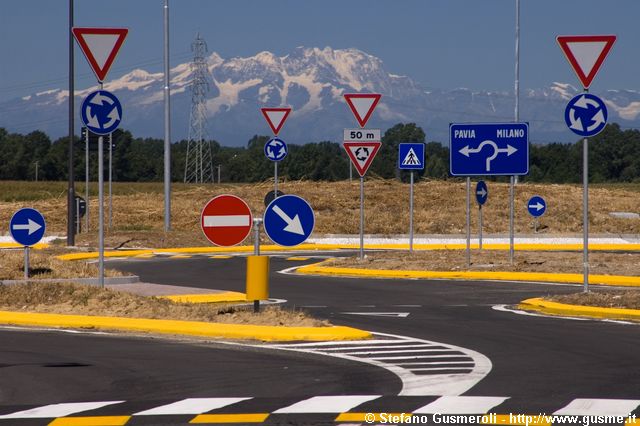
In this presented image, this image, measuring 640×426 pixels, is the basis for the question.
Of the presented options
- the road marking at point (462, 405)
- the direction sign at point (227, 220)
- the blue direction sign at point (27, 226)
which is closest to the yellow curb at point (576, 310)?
the direction sign at point (227, 220)

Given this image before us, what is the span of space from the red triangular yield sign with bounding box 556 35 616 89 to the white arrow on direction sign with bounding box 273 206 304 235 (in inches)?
217

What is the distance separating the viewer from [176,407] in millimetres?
10219

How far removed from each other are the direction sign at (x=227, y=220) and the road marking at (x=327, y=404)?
6.00 m

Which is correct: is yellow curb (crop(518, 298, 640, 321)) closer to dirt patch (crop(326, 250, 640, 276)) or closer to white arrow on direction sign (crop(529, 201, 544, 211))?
dirt patch (crop(326, 250, 640, 276))

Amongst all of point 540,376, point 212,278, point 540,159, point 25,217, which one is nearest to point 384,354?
point 540,376

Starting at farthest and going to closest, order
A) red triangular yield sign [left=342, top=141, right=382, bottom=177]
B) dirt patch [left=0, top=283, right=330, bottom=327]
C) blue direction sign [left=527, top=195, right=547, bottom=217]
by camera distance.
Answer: blue direction sign [left=527, top=195, right=547, bottom=217] < red triangular yield sign [left=342, top=141, right=382, bottom=177] < dirt patch [left=0, top=283, right=330, bottom=327]

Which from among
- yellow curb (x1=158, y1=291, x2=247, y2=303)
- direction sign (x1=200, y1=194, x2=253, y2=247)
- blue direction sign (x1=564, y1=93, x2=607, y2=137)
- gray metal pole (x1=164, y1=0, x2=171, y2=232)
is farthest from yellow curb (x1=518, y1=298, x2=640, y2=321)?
gray metal pole (x1=164, y1=0, x2=171, y2=232)

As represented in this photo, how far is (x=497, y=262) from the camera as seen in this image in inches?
1230

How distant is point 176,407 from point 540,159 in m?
127

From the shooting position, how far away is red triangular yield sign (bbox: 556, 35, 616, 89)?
19703 millimetres

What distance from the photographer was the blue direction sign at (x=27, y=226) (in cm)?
2288

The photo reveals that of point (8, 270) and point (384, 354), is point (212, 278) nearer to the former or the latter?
point (8, 270)

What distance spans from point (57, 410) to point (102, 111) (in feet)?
32.2

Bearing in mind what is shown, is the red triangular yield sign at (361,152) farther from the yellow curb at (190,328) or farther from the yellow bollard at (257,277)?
the yellow curb at (190,328)
